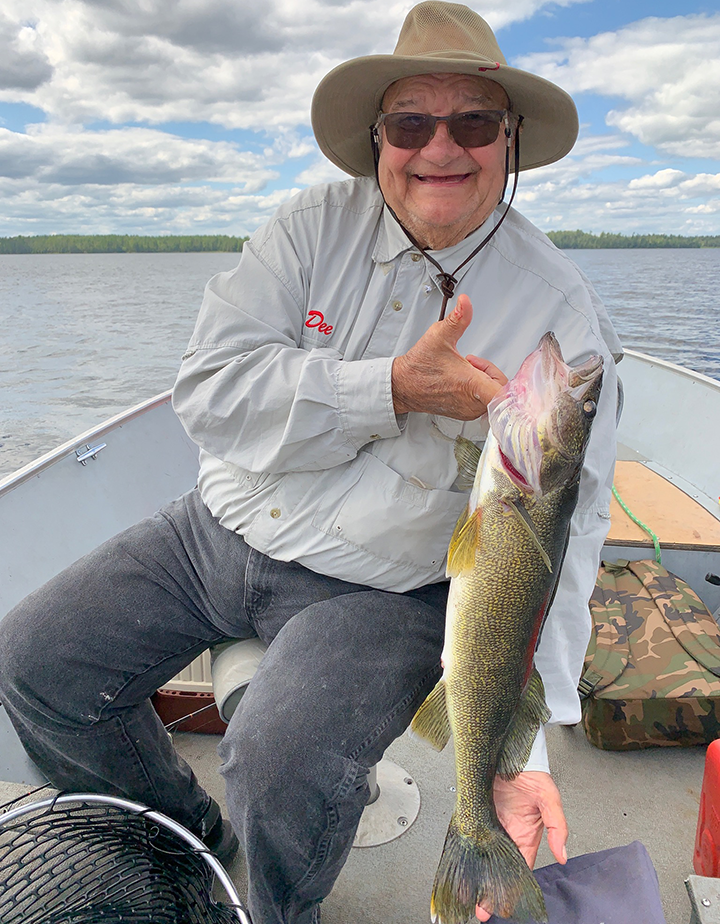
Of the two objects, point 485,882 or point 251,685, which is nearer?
point 485,882

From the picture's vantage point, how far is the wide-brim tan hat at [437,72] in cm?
195

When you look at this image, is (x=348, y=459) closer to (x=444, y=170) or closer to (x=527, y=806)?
(x=444, y=170)

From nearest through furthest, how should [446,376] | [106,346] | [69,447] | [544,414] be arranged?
1. [544,414]
2. [446,376]
3. [69,447]
4. [106,346]

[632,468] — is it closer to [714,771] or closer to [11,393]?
[714,771]

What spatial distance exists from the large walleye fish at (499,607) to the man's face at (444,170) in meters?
0.72

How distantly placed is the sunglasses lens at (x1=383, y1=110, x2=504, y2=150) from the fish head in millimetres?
814

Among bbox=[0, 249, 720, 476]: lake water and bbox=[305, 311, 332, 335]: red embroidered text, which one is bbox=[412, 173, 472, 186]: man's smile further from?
bbox=[0, 249, 720, 476]: lake water

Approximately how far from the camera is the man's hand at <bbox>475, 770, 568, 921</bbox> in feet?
5.64

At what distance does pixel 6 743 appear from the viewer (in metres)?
2.48

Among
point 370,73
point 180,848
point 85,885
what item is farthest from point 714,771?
point 370,73

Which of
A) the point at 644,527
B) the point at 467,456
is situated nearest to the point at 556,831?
the point at 467,456

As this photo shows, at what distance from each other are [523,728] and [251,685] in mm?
721

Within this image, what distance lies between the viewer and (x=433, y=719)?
68.0 inches

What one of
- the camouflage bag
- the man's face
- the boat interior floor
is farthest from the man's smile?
the boat interior floor
